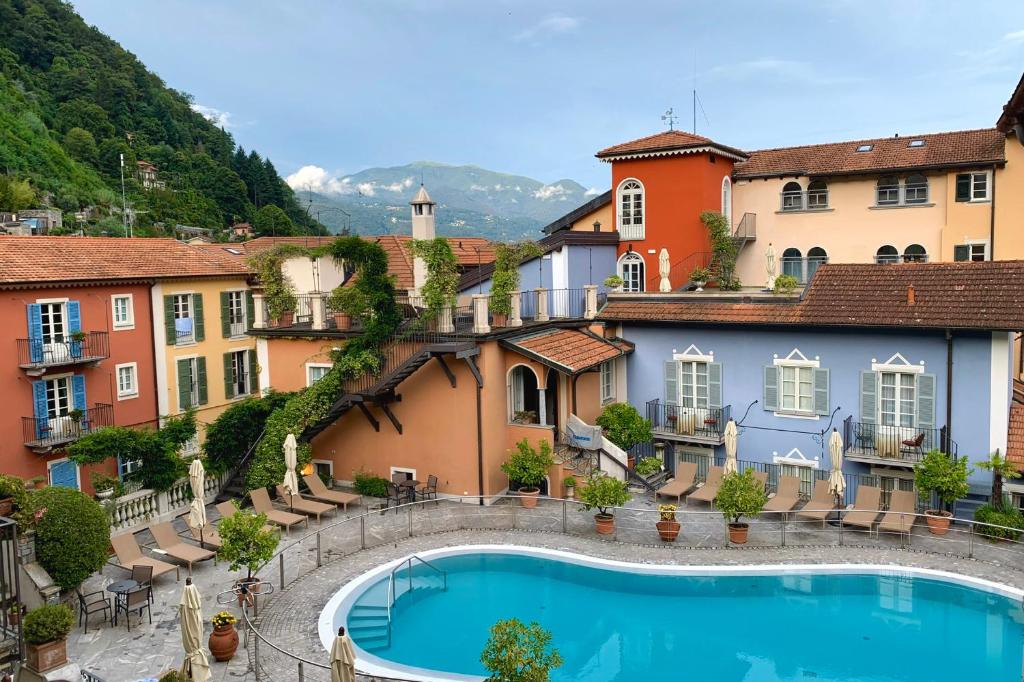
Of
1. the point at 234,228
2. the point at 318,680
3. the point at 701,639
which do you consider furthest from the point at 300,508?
the point at 234,228

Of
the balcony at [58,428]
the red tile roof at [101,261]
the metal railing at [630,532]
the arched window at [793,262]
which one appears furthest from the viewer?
the arched window at [793,262]

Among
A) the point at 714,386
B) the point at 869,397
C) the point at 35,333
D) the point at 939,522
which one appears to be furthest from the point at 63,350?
the point at 939,522

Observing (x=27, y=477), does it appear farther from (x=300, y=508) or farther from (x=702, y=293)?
(x=702, y=293)

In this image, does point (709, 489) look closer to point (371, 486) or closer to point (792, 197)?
point (371, 486)

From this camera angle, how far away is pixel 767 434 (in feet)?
69.6

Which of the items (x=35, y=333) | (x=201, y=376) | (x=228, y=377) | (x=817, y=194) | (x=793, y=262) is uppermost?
(x=817, y=194)

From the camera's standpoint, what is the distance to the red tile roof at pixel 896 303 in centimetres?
1788

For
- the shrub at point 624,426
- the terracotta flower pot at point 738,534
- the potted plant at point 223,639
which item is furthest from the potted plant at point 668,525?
the potted plant at point 223,639

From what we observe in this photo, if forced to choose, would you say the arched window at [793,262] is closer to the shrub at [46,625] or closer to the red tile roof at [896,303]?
the red tile roof at [896,303]

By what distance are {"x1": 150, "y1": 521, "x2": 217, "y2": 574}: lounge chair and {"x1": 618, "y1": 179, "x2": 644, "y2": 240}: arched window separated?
60.8 feet

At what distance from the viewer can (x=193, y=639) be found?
11164 millimetres

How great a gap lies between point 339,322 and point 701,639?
534 inches

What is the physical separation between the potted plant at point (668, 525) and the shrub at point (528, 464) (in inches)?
140

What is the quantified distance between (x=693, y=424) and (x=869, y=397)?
4.67 meters
